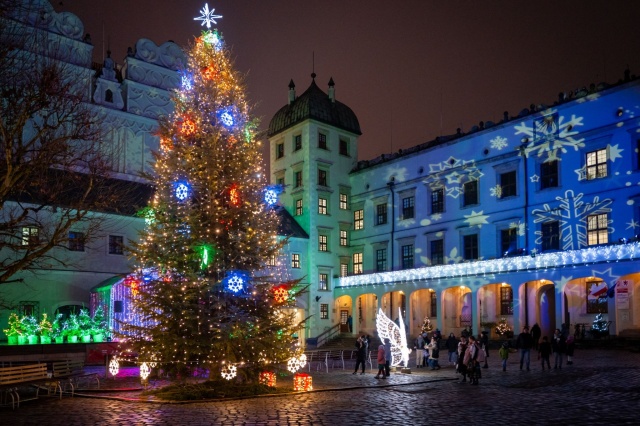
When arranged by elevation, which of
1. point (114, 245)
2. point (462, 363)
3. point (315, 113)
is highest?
point (315, 113)

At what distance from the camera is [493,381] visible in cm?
2105

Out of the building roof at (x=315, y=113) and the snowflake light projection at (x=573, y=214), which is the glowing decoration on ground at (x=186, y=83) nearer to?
the snowflake light projection at (x=573, y=214)

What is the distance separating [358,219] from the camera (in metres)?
51.2

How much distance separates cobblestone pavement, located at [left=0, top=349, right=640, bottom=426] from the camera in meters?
13.0

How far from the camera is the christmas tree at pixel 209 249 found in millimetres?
17016

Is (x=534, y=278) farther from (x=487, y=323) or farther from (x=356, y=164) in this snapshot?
(x=356, y=164)

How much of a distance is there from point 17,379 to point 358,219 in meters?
36.8

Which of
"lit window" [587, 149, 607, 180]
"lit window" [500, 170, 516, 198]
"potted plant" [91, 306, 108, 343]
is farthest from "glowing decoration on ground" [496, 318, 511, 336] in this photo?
"potted plant" [91, 306, 108, 343]

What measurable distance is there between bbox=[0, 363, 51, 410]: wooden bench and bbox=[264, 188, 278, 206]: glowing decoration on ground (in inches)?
299

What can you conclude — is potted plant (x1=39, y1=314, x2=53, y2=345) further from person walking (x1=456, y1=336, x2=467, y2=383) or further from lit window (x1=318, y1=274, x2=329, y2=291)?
lit window (x1=318, y1=274, x2=329, y2=291)

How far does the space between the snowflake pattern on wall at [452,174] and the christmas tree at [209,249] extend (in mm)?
25986

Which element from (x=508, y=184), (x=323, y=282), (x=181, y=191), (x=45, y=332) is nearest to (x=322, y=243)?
(x=323, y=282)

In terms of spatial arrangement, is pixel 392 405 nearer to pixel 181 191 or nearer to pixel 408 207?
pixel 181 191

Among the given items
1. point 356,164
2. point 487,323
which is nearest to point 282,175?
point 356,164
